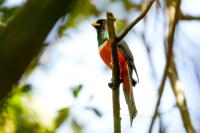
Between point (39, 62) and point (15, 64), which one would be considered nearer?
point (15, 64)

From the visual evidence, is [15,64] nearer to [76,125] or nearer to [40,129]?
[40,129]

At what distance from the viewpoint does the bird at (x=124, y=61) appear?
9.21 feet

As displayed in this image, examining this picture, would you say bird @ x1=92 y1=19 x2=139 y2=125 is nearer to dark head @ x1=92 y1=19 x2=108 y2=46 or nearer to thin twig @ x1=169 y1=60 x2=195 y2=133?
dark head @ x1=92 y1=19 x2=108 y2=46

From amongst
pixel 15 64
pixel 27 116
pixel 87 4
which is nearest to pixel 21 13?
pixel 15 64

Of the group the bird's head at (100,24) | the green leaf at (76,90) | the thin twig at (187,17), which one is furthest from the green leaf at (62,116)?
the bird's head at (100,24)

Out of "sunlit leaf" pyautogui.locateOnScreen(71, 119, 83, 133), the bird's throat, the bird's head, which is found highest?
the bird's head

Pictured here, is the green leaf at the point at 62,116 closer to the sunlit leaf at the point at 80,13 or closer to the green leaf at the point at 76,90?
the green leaf at the point at 76,90

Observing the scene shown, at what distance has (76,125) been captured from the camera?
11.3ft

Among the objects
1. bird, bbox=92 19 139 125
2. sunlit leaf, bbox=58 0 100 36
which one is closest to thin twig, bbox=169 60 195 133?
bird, bbox=92 19 139 125

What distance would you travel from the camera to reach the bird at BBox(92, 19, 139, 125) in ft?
A: 9.21

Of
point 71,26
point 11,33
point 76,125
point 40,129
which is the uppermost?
point 11,33

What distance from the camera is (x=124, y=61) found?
3.38 m

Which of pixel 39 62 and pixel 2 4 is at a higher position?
pixel 2 4

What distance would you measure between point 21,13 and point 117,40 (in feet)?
2.86
